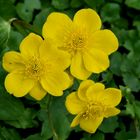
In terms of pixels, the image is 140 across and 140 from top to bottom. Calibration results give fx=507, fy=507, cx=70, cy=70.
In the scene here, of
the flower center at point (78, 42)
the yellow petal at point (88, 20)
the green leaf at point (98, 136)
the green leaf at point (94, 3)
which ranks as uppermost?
the yellow petal at point (88, 20)

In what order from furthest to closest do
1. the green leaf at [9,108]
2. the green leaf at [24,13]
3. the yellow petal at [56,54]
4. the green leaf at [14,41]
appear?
the green leaf at [24,13]
the green leaf at [14,41]
the green leaf at [9,108]
the yellow petal at [56,54]

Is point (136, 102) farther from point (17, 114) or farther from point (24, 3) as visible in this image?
point (24, 3)

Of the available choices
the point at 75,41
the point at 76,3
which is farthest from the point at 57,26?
the point at 76,3

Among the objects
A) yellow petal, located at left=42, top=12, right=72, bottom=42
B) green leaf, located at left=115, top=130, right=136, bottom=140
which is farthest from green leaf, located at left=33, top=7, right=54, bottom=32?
green leaf, located at left=115, top=130, right=136, bottom=140

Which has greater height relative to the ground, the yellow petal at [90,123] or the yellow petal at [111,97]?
the yellow petal at [111,97]

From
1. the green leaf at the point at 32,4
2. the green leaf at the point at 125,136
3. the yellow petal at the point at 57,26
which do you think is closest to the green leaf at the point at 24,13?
the green leaf at the point at 32,4

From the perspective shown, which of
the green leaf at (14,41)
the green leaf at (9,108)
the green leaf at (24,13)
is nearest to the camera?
the green leaf at (9,108)

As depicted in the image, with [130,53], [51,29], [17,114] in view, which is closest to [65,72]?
[51,29]

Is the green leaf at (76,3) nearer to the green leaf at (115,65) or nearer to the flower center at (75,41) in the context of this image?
the green leaf at (115,65)
